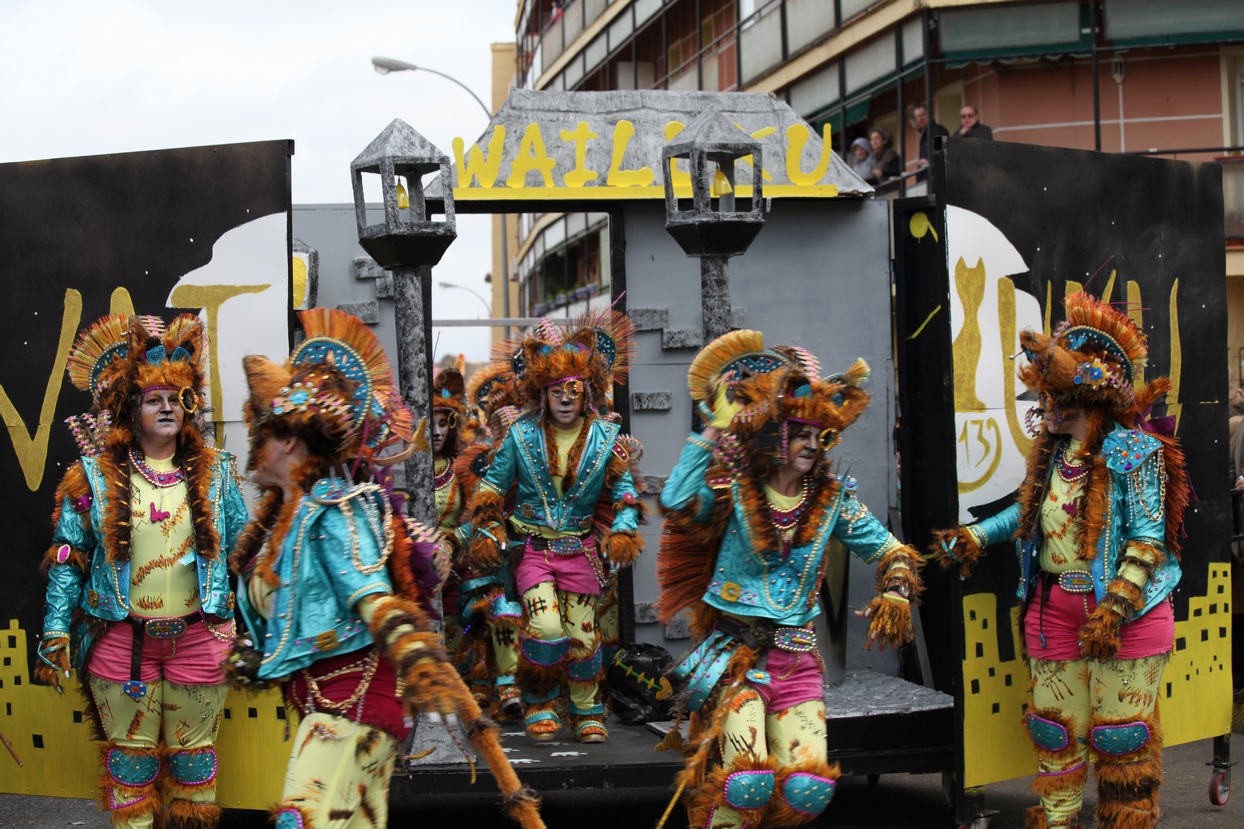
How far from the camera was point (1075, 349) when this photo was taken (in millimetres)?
6082

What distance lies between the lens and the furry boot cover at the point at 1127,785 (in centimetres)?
589

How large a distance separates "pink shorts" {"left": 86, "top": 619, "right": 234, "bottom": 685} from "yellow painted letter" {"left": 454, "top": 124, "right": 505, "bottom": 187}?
2.97 metres

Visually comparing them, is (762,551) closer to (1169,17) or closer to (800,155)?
(800,155)

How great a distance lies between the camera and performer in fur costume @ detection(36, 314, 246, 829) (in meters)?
5.86

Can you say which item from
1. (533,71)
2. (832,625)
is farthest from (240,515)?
(533,71)

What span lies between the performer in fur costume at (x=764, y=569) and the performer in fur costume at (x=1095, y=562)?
0.95m

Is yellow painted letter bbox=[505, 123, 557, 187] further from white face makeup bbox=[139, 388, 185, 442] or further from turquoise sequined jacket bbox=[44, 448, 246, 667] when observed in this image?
turquoise sequined jacket bbox=[44, 448, 246, 667]

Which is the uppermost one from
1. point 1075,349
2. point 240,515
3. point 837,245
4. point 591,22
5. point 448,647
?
point 591,22

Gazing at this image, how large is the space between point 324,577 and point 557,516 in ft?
9.30

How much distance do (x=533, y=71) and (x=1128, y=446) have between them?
1368 inches

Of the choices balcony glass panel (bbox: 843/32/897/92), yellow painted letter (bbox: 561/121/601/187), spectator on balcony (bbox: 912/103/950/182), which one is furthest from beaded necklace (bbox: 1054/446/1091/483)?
balcony glass panel (bbox: 843/32/897/92)

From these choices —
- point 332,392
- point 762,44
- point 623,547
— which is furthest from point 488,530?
point 762,44

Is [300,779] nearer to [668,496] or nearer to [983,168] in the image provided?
[668,496]

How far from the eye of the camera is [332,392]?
452cm
